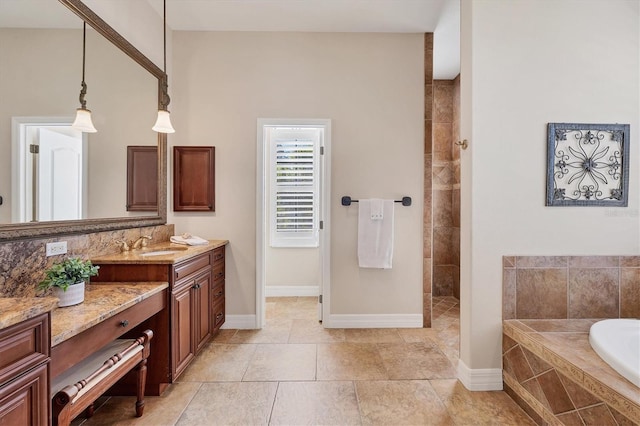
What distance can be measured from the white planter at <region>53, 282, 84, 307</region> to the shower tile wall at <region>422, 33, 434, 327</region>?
9.36ft

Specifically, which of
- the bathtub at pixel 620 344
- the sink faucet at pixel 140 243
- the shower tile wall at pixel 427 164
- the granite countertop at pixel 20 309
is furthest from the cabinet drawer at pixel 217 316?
the bathtub at pixel 620 344

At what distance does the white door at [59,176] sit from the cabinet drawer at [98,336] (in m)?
0.74

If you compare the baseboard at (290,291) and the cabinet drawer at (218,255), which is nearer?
the cabinet drawer at (218,255)

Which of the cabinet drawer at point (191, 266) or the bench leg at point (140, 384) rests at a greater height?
the cabinet drawer at point (191, 266)

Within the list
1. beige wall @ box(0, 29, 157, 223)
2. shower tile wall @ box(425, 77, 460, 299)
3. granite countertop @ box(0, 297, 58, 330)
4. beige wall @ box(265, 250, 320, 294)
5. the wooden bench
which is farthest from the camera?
beige wall @ box(265, 250, 320, 294)

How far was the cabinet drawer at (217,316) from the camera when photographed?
9.07 ft

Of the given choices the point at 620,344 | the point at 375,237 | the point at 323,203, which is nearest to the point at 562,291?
the point at 620,344

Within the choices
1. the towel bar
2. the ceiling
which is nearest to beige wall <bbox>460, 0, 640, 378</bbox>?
the ceiling

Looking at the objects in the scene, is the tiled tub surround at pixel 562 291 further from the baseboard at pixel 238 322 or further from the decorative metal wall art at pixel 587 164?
the baseboard at pixel 238 322

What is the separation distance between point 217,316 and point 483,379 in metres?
2.30

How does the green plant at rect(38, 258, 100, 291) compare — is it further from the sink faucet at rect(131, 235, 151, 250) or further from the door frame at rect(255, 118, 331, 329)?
the door frame at rect(255, 118, 331, 329)

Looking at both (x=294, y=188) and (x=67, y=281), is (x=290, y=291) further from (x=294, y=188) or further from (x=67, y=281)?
(x=67, y=281)

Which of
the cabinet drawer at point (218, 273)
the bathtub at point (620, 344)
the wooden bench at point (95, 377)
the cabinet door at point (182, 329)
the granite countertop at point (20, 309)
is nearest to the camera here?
the granite countertop at point (20, 309)

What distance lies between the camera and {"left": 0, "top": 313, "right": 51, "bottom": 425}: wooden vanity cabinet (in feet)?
3.16
